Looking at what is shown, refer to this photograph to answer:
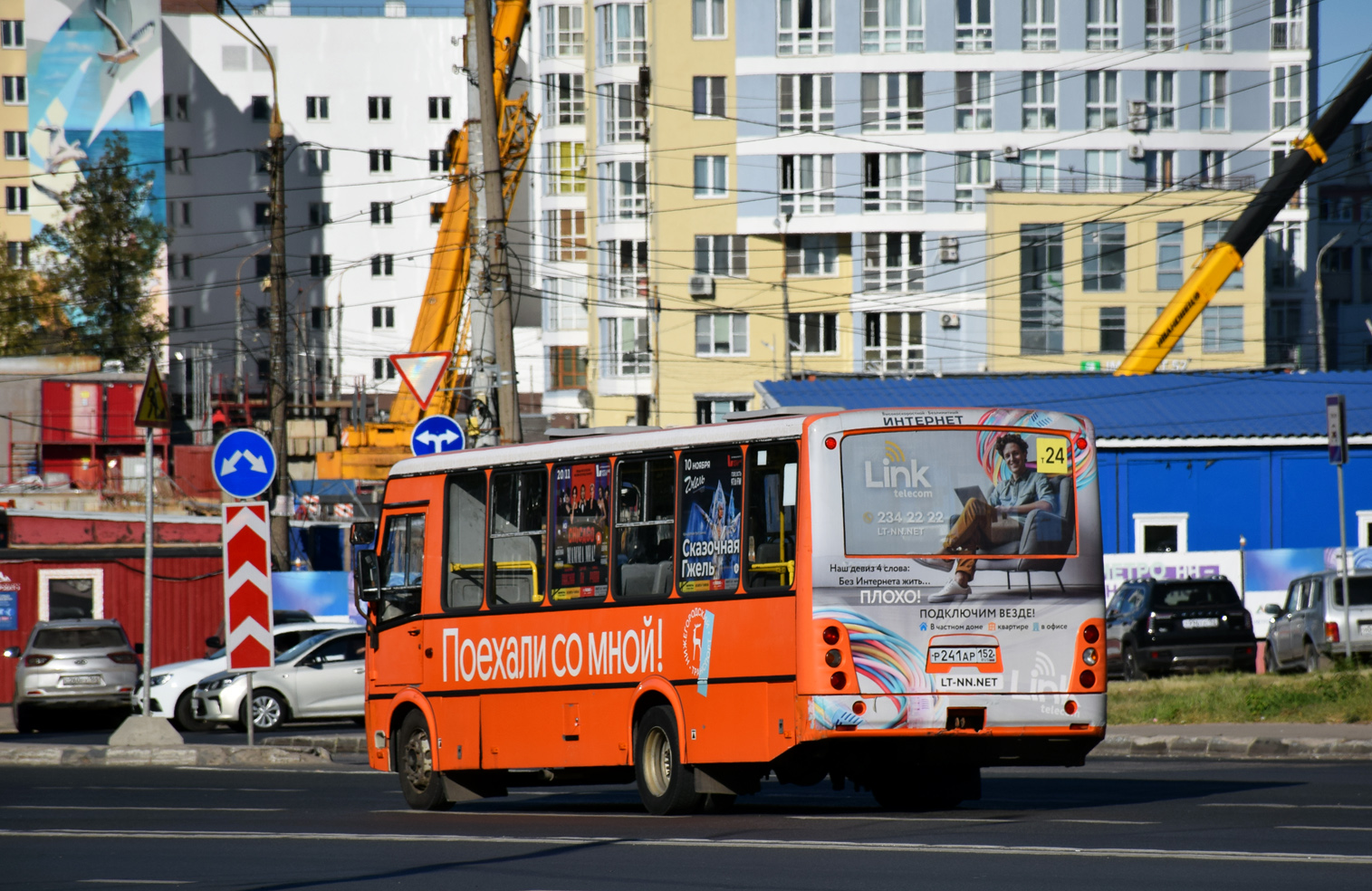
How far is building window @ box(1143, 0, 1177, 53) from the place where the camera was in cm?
7269

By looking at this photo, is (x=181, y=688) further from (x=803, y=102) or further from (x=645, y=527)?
(x=803, y=102)

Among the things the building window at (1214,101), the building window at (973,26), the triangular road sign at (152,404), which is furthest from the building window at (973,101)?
the triangular road sign at (152,404)

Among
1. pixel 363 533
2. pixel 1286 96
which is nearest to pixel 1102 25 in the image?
pixel 1286 96

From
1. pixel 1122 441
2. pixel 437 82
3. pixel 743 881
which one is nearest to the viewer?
pixel 743 881

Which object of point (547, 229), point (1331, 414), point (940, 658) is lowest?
point (940, 658)

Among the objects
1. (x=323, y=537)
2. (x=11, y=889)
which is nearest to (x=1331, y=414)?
(x=11, y=889)

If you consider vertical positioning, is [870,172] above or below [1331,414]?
above

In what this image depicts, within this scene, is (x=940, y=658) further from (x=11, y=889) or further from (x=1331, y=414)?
(x=1331, y=414)

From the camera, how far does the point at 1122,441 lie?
4362cm

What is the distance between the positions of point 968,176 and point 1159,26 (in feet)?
31.0

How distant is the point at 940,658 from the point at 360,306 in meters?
89.4

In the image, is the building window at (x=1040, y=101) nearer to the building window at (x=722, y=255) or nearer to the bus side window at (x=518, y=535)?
the building window at (x=722, y=255)

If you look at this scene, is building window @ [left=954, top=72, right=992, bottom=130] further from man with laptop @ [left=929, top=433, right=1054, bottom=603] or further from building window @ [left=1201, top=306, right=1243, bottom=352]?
man with laptop @ [left=929, top=433, right=1054, bottom=603]

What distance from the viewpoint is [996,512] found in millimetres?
12070
